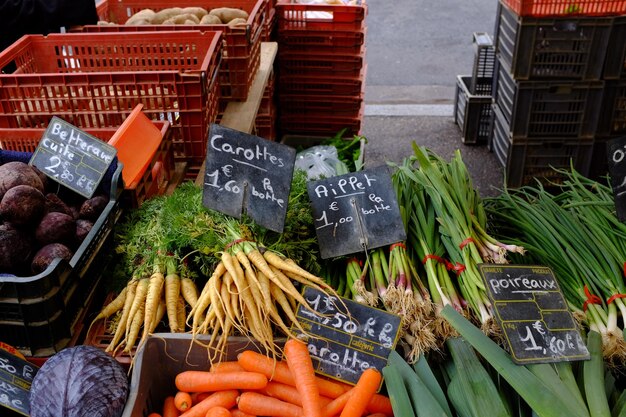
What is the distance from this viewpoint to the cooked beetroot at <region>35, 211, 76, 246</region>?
177cm

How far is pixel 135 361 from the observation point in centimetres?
161

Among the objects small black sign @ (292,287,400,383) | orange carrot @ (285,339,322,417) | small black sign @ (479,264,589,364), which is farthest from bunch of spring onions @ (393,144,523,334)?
orange carrot @ (285,339,322,417)

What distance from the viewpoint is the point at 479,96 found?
5082mm

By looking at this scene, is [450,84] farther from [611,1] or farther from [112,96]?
[112,96]

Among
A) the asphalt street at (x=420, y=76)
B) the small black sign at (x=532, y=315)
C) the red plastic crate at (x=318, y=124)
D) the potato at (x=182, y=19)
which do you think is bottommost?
the asphalt street at (x=420, y=76)

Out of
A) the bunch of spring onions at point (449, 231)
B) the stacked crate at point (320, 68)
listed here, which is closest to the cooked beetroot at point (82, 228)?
the bunch of spring onions at point (449, 231)

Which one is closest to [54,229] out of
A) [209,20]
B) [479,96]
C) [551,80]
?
[209,20]

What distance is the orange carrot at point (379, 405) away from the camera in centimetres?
168

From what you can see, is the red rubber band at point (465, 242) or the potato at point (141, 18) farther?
the potato at point (141, 18)

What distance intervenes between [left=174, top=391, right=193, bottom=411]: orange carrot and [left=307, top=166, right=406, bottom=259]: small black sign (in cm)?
62

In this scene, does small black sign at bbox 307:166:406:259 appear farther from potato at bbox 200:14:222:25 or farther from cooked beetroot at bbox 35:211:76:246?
potato at bbox 200:14:222:25

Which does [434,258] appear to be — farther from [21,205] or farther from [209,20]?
[209,20]

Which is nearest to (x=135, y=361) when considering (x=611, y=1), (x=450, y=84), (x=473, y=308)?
(x=473, y=308)

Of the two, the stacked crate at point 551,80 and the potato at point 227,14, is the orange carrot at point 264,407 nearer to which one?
the potato at point 227,14
